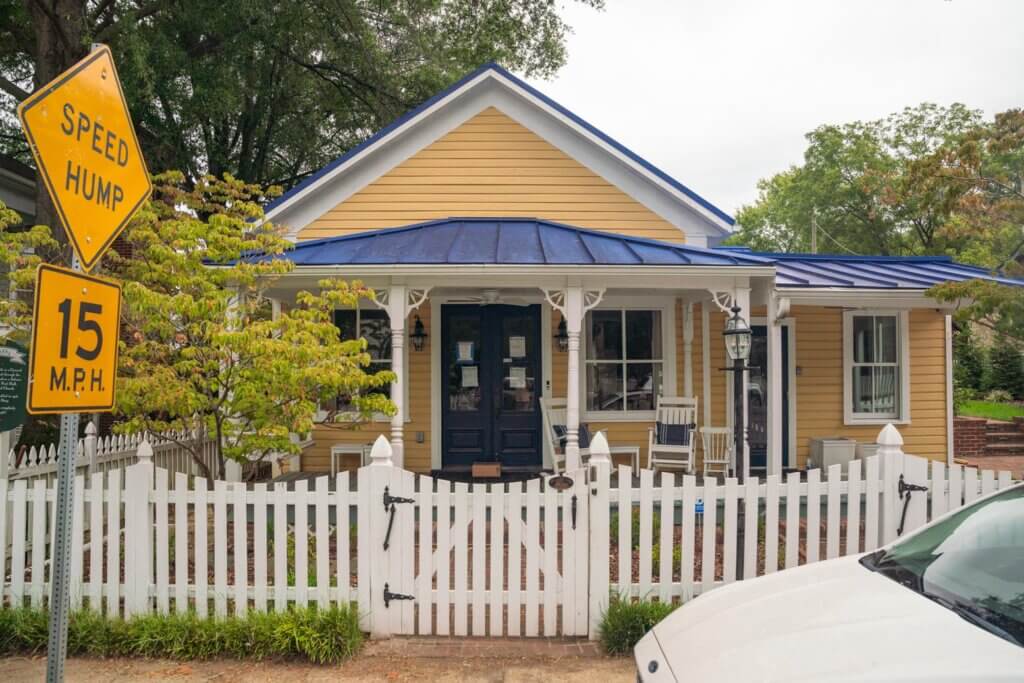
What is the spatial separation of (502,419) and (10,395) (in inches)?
241

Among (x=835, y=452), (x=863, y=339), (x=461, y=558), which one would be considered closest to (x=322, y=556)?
(x=461, y=558)

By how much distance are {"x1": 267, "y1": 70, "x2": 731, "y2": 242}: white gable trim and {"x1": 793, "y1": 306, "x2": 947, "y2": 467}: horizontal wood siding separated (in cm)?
220

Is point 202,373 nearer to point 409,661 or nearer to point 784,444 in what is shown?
point 409,661

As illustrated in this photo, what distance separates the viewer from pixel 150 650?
432 centimetres

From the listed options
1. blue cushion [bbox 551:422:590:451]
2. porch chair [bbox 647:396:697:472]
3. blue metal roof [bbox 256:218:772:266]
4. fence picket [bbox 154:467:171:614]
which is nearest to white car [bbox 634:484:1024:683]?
fence picket [bbox 154:467:171:614]

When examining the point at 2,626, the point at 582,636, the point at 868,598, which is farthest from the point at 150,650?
the point at 868,598

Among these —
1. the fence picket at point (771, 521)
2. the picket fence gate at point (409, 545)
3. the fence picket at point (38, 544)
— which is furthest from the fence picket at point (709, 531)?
the fence picket at point (38, 544)

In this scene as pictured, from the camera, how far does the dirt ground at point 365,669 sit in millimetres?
4023

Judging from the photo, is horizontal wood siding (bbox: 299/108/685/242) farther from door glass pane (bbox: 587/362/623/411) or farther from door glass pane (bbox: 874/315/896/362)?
door glass pane (bbox: 874/315/896/362)

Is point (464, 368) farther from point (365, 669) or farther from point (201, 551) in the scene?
point (365, 669)

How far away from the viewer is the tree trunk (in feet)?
32.8

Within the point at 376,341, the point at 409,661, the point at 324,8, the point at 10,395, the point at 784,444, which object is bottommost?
the point at 409,661

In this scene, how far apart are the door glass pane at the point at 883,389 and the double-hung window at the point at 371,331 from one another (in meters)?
7.55

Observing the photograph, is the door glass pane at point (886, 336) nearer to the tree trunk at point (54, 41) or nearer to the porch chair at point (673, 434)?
the porch chair at point (673, 434)
